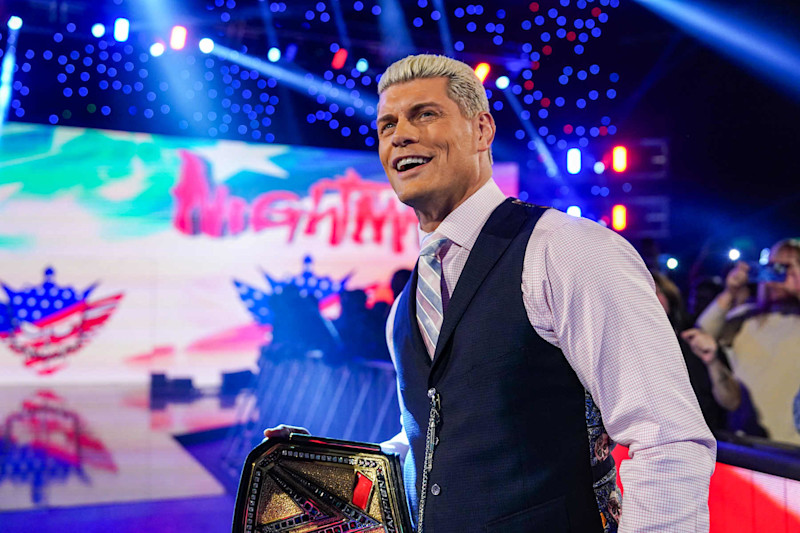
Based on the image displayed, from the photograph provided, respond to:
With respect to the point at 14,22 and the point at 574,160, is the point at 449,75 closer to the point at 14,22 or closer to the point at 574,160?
the point at 574,160

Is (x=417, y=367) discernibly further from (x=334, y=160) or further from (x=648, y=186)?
(x=334, y=160)

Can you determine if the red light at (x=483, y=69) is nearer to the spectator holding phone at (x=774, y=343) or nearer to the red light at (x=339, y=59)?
the red light at (x=339, y=59)

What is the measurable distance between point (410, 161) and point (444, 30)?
4.92 metres

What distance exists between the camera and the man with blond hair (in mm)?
979

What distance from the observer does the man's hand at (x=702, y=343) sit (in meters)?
3.53

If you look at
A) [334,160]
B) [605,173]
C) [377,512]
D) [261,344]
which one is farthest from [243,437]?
[377,512]

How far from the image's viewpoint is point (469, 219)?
1.29m

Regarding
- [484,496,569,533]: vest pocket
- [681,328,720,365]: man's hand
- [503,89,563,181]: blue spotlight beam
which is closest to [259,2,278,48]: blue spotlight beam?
[503,89,563,181]: blue spotlight beam

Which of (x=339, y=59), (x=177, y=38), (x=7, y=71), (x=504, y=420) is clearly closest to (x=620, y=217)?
(x=339, y=59)

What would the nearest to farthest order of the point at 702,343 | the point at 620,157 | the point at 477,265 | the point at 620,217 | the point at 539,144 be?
the point at 477,265 → the point at 702,343 → the point at 620,157 → the point at 620,217 → the point at 539,144

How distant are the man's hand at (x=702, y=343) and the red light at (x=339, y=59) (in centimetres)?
356

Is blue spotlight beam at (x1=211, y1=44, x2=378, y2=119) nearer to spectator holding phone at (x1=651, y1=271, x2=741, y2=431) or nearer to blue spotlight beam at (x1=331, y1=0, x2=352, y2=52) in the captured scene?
blue spotlight beam at (x1=331, y1=0, x2=352, y2=52)

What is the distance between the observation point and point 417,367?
1.23 meters

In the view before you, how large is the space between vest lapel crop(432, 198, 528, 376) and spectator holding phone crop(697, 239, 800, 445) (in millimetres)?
2753
